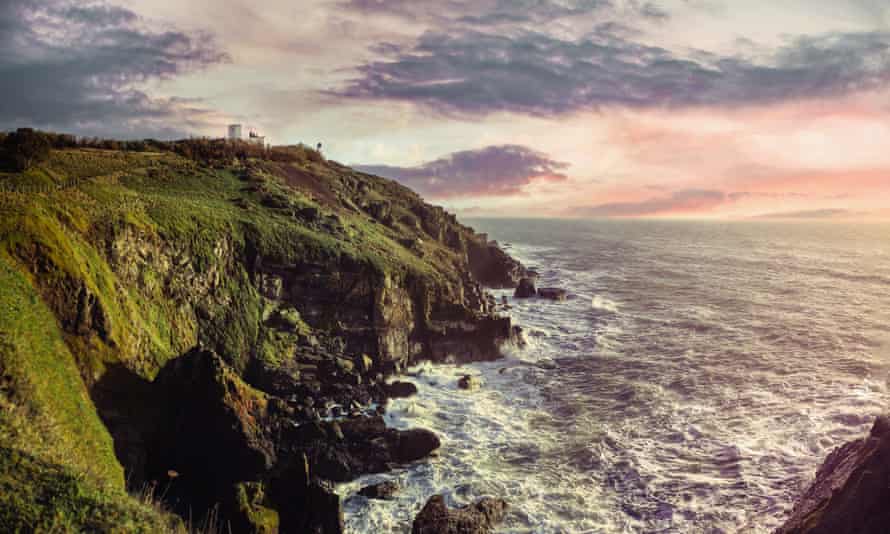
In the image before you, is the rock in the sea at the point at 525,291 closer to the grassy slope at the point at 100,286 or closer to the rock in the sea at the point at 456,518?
the grassy slope at the point at 100,286

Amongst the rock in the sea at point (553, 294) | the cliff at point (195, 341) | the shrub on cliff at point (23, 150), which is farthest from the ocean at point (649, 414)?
the shrub on cliff at point (23, 150)

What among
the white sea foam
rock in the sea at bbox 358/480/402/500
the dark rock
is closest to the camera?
rock in the sea at bbox 358/480/402/500

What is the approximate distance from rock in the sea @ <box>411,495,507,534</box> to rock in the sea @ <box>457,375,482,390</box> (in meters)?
18.7

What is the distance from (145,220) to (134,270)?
5.71 metres

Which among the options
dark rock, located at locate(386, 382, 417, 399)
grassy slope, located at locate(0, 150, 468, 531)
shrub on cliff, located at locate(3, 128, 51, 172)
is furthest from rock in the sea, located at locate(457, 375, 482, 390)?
shrub on cliff, located at locate(3, 128, 51, 172)

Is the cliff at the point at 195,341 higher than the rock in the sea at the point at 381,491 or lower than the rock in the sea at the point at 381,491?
higher

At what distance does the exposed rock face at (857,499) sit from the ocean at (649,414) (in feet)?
10.1

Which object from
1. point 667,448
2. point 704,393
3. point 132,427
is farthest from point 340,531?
point 704,393

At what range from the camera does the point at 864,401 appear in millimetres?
40875

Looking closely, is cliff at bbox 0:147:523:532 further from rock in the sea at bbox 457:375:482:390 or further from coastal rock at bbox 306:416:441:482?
rock in the sea at bbox 457:375:482:390

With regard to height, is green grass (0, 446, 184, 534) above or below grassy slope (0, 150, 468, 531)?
below

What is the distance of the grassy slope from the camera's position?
60.4ft

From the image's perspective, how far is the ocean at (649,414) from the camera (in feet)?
93.9

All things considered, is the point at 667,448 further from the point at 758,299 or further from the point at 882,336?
the point at 758,299
